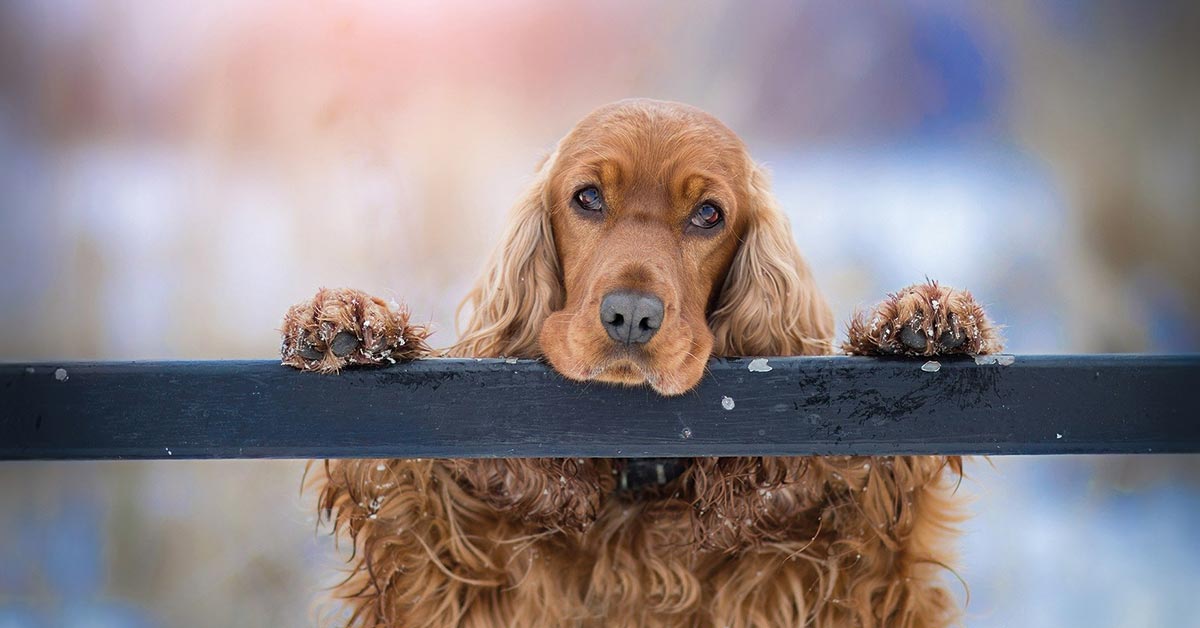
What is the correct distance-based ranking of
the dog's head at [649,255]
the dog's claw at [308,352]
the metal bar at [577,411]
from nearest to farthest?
1. the metal bar at [577,411]
2. the dog's claw at [308,352]
3. the dog's head at [649,255]

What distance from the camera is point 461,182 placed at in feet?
14.0

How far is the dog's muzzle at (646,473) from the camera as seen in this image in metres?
2.44

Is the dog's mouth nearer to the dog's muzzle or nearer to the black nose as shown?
the dog's muzzle

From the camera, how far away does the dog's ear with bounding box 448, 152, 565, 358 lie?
2543 mm

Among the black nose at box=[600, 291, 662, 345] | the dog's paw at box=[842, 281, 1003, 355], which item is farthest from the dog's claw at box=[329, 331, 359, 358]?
the dog's paw at box=[842, 281, 1003, 355]

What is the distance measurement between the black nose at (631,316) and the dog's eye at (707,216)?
44 centimetres

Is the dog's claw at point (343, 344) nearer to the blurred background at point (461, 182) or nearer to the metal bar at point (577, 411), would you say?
the metal bar at point (577, 411)

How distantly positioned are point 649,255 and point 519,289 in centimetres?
53

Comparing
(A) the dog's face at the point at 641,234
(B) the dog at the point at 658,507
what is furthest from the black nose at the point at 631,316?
(B) the dog at the point at 658,507

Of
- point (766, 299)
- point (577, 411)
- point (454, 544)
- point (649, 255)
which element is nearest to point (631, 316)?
point (649, 255)

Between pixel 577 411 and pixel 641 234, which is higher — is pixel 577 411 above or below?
below

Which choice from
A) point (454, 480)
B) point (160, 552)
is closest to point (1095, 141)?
point (454, 480)

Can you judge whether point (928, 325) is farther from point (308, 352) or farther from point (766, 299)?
point (308, 352)

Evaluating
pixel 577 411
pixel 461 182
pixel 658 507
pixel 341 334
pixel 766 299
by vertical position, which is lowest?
pixel 658 507
